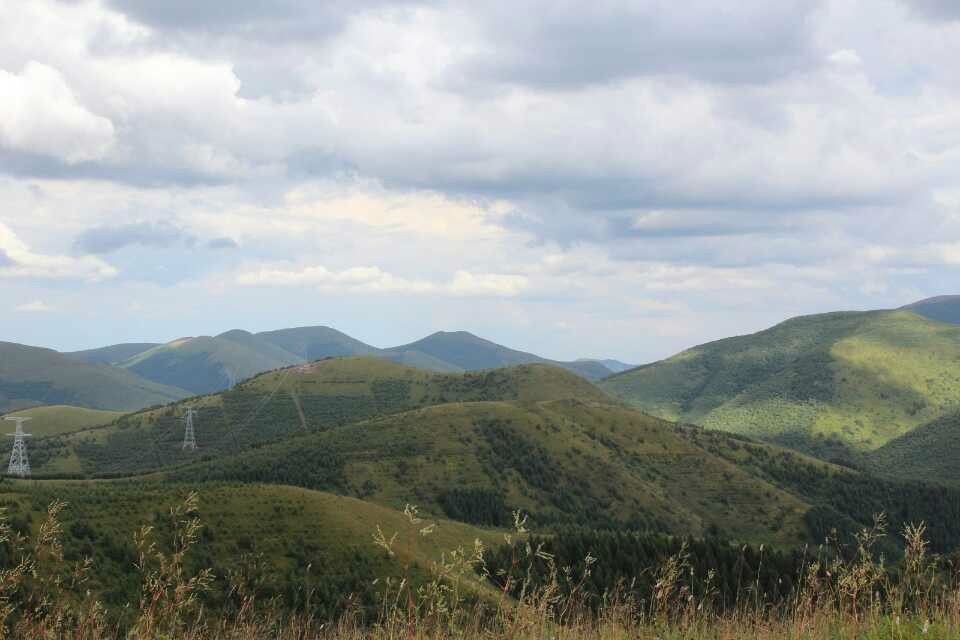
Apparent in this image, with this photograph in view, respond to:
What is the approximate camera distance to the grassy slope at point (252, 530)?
63344 millimetres

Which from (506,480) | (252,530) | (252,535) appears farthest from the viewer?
(506,480)

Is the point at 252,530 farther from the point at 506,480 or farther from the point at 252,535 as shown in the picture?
the point at 506,480

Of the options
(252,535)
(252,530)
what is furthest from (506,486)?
(252,535)

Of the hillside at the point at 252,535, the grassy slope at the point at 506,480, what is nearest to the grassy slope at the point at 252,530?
the hillside at the point at 252,535

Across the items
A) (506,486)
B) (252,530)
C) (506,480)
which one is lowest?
(506,486)

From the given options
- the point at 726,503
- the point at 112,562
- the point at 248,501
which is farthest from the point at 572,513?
the point at 112,562

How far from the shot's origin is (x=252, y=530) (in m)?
78.9

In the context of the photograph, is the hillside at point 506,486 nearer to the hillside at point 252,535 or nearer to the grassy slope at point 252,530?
the grassy slope at point 252,530

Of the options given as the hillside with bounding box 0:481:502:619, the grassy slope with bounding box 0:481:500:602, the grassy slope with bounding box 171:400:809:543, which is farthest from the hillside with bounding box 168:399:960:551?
the hillside with bounding box 0:481:502:619

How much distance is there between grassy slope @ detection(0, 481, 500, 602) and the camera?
2494 inches

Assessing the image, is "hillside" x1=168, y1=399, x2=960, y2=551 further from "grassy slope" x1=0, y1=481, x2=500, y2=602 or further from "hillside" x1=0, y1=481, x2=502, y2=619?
"hillside" x1=0, y1=481, x2=502, y2=619

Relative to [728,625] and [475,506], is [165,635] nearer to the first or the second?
[728,625]

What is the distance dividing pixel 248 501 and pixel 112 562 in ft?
82.1

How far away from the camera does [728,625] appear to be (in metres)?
11.9
